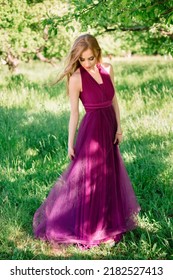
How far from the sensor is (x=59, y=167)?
543 cm

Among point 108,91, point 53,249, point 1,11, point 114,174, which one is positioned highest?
point 1,11

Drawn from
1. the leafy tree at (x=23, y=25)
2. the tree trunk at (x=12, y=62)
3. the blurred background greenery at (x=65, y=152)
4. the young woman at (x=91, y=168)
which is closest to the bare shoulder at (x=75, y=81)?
the young woman at (x=91, y=168)

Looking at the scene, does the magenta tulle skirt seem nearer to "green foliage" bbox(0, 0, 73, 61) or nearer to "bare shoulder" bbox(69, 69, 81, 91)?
"bare shoulder" bbox(69, 69, 81, 91)

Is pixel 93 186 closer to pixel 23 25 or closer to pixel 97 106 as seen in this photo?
pixel 97 106

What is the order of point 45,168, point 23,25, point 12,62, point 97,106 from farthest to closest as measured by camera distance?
point 12,62 < point 23,25 < point 45,168 < point 97,106

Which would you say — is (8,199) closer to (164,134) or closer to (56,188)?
(56,188)

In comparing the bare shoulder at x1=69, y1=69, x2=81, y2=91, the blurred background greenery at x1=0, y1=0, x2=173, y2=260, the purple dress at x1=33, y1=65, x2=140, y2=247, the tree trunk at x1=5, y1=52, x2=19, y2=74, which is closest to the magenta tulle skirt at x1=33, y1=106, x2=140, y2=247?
the purple dress at x1=33, y1=65, x2=140, y2=247

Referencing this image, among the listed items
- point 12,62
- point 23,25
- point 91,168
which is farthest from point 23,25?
point 91,168

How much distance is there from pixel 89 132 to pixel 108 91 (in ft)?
1.27

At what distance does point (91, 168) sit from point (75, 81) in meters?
0.76

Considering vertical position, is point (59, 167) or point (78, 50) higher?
point (78, 50)
